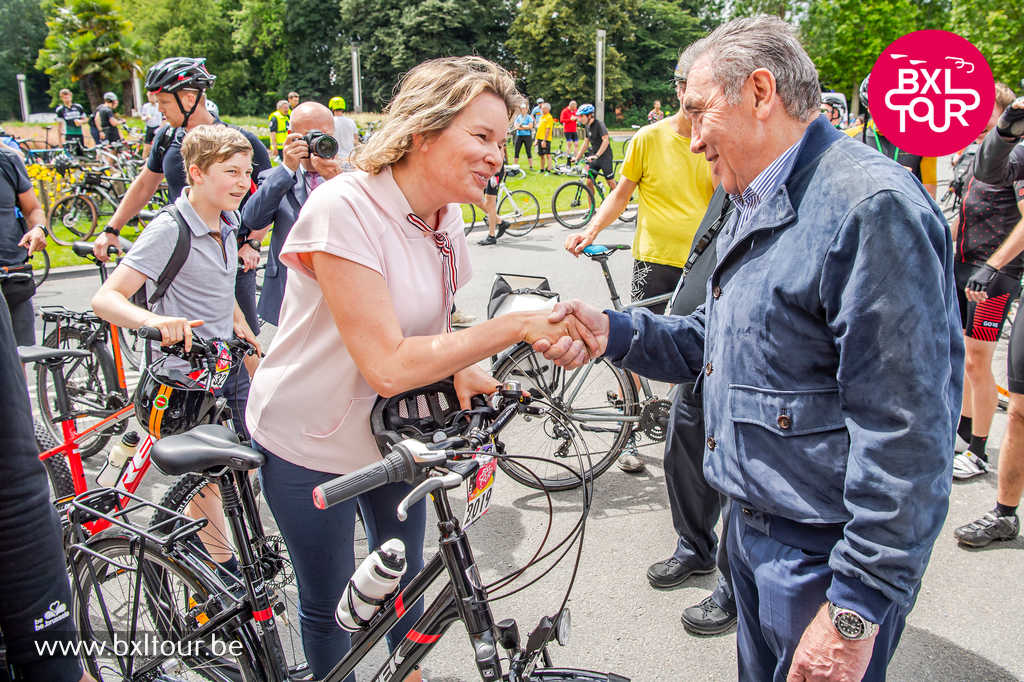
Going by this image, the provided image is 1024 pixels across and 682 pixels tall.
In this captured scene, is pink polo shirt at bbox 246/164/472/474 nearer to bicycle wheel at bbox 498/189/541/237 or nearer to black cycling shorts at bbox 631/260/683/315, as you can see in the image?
black cycling shorts at bbox 631/260/683/315

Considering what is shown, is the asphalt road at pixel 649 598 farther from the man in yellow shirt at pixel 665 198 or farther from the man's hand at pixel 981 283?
the man in yellow shirt at pixel 665 198

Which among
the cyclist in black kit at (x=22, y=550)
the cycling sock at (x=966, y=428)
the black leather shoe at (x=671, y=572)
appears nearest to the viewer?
the cyclist in black kit at (x=22, y=550)

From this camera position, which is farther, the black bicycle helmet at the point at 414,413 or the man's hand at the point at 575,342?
the man's hand at the point at 575,342

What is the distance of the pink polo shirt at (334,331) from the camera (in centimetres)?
183

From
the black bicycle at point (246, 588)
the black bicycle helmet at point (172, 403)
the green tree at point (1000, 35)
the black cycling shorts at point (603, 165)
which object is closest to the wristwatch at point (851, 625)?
the black bicycle at point (246, 588)

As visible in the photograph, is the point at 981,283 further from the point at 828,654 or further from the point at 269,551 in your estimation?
the point at 269,551

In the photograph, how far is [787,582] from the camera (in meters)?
1.63

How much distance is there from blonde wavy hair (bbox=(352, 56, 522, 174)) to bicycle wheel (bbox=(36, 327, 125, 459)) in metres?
3.17

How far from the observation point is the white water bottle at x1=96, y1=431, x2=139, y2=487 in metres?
3.22

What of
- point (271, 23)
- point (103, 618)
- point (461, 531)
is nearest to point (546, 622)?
point (461, 531)

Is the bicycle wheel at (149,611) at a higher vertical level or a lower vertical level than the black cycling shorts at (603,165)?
lower

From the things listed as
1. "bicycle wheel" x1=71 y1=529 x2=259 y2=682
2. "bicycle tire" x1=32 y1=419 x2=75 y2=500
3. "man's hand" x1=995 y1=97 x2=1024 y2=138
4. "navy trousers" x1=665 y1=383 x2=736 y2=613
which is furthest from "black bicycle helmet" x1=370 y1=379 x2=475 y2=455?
"man's hand" x1=995 y1=97 x2=1024 y2=138

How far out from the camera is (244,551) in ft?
7.03

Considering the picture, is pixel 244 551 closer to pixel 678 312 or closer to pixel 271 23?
pixel 678 312
